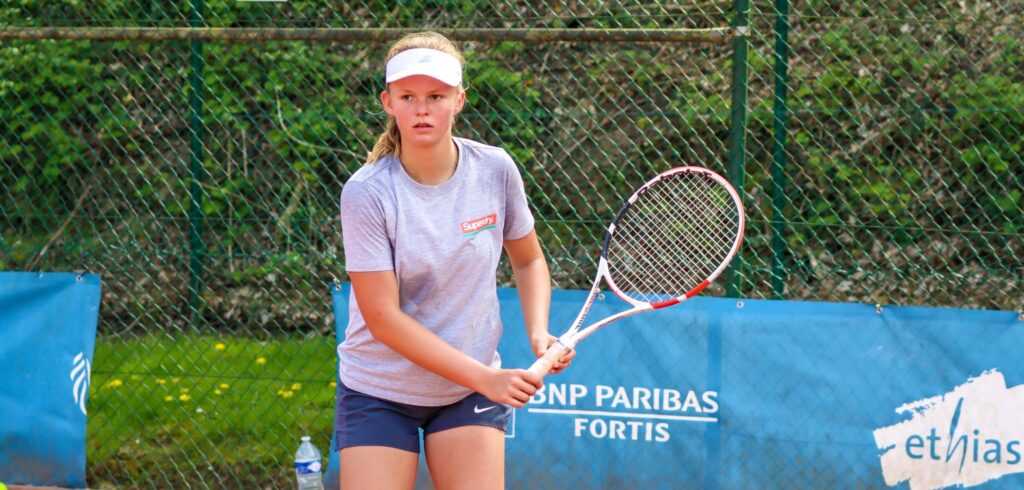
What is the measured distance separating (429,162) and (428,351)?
17.9 inches

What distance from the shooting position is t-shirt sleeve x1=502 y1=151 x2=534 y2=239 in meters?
3.17

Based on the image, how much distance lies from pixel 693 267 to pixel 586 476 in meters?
0.98

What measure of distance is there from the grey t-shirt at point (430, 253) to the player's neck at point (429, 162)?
0.9 inches

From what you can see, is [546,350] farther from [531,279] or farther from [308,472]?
[308,472]

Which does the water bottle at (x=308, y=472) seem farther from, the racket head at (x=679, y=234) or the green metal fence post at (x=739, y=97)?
the green metal fence post at (x=739, y=97)

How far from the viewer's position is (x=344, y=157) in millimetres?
6812

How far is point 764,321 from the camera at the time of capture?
14.6 feet

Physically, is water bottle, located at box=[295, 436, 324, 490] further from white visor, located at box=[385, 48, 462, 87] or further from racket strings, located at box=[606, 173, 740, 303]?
white visor, located at box=[385, 48, 462, 87]

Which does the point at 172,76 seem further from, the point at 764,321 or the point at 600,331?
the point at 764,321

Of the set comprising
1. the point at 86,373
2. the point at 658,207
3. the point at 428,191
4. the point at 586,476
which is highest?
the point at 428,191

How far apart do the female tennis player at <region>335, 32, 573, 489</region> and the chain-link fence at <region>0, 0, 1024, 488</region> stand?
6.92 feet

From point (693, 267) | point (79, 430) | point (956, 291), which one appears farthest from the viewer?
point (956, 291)

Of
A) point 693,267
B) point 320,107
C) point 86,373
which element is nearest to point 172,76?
point 320,107

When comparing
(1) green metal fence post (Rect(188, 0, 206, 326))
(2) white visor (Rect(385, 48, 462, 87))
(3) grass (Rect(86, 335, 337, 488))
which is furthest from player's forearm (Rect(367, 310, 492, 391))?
(1) green metal fence post (Rect(188, 0, 206, 326))
